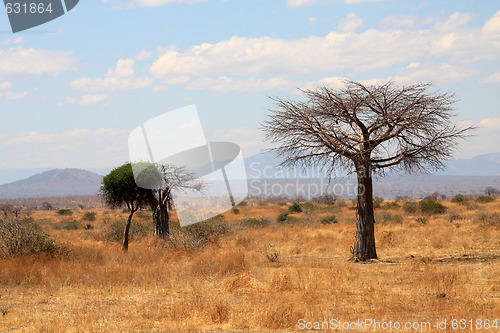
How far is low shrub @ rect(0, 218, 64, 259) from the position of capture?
1530cm

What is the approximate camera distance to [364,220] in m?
18.0

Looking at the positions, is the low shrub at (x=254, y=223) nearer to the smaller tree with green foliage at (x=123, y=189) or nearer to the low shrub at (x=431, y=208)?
the smaller tree with green foliage at (x=123, y=189)

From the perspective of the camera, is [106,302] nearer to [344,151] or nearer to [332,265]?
[332,265]

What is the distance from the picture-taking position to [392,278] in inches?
538

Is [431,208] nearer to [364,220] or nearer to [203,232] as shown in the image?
Answer: [364,220]

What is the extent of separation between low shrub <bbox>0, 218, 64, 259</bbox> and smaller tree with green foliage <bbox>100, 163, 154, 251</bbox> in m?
5.16

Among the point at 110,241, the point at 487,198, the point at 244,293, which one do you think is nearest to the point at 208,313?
the point at 244,293

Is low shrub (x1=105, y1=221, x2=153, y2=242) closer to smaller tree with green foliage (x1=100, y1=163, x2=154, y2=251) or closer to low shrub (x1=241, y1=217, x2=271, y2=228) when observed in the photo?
smaller tree with green foliage (x1=100, y1=163, x2=154, y2=251)

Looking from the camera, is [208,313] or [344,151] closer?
[208,313]

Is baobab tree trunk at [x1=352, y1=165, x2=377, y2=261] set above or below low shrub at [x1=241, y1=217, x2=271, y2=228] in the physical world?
above

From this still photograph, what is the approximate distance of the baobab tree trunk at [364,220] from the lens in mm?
17906

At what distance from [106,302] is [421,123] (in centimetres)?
1204

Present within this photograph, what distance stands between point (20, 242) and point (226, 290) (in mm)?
7496

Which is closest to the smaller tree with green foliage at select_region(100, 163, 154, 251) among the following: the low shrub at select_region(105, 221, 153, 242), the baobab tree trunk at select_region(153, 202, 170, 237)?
the baobab tree trunk at select_region(153, 202, 170, 237)
